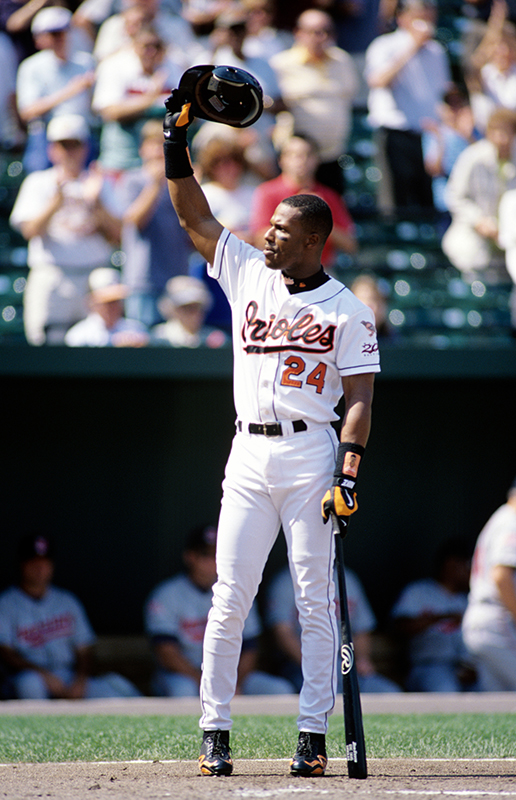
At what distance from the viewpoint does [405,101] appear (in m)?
8.46

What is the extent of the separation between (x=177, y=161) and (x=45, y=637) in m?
3.80

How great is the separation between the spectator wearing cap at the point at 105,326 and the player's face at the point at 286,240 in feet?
11.1

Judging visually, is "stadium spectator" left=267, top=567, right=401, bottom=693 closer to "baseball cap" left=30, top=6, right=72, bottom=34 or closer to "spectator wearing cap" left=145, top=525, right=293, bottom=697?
"spectator wearing cap" left=145, top=525, right=293, bottom=697

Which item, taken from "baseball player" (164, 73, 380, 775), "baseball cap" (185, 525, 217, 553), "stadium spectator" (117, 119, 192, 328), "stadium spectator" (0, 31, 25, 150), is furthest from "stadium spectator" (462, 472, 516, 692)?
"stadium spectator" (0, 31, 25, 150)

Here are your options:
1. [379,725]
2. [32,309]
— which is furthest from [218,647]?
[32,309]

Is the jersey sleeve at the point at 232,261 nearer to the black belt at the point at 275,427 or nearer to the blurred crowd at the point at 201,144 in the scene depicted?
the black belt at the point at 275,427

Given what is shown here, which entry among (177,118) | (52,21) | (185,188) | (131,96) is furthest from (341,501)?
(52,21)

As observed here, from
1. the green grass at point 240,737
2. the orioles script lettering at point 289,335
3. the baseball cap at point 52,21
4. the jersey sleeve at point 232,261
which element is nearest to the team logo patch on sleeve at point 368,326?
the orioles script lettering at point 289,335

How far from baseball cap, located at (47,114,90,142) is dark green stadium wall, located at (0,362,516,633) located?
167cm

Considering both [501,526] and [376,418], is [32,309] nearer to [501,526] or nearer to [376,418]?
[376,418]

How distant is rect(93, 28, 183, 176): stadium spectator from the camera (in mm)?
7375

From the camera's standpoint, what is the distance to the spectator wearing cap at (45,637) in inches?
240

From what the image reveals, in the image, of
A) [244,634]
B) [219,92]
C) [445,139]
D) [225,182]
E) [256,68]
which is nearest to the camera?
[219,92]

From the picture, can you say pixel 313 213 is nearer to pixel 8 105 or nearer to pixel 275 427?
pixel 275 427
